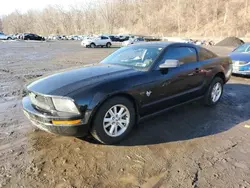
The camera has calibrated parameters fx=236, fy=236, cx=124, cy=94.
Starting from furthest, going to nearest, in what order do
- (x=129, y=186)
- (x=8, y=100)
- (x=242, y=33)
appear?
(x=242, y=33), (x=8, y=100), (x=129, y=186)

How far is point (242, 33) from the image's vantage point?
51.4 meters

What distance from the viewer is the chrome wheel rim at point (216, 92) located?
5489 mm

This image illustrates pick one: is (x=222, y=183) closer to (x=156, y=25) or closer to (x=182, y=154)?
(x=182, y=154)

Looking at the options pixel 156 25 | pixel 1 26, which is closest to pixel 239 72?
pixel 156 25

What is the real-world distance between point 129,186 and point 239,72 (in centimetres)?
771

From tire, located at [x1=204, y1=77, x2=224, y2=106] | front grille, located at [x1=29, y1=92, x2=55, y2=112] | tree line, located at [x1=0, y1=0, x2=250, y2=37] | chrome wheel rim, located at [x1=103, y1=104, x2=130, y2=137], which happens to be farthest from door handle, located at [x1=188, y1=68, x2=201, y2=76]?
tree line, located at [x1=0, y1=0, x2=250, y2=37]

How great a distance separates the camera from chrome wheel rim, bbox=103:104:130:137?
139 inches

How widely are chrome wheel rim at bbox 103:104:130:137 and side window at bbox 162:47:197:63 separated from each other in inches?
51.4

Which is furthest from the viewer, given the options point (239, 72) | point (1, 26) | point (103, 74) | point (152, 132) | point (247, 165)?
point (1, 26)

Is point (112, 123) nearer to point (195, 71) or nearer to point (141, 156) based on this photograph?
point (141, 156)

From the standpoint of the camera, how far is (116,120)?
3604mm

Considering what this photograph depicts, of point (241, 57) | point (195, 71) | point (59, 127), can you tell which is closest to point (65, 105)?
point (59, 127)

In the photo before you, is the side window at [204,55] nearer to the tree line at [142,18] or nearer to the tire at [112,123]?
the tire at [112,123]

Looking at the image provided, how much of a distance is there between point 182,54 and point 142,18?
289ft
